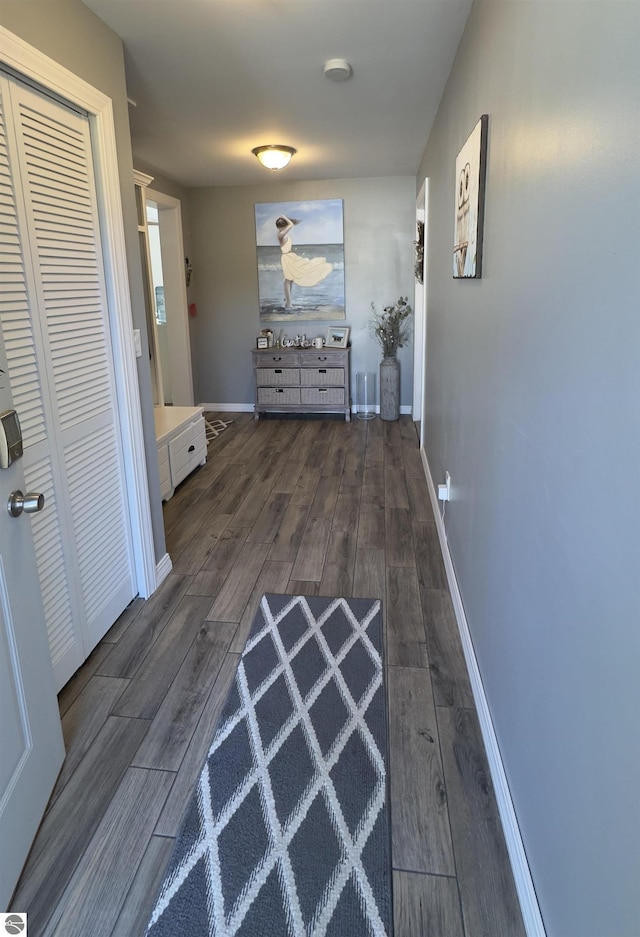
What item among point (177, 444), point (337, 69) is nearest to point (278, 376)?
point (177, 444)

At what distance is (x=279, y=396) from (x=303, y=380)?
0.32 meters

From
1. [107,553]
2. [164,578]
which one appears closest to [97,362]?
[107,553]

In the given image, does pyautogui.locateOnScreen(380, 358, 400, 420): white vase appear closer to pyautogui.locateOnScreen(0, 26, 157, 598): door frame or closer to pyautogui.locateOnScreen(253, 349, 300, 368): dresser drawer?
pyautogui.locateOnScreen(253, 349, 300, 368): dresser drawer

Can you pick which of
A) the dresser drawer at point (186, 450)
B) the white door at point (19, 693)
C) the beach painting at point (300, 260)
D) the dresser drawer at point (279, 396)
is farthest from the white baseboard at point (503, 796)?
the beach painting at point (300, 260)

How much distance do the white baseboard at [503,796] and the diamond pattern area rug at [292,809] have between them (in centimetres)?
31

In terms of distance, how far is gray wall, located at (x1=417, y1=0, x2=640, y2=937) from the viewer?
0.80m

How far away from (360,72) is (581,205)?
2403 millimetres

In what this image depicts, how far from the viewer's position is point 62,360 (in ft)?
6.58

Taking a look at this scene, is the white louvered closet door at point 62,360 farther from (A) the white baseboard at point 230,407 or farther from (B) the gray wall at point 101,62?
(A) the white baseboard at point 230,407

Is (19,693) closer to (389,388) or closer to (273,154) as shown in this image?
(273,154)

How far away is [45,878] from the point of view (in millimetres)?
1396

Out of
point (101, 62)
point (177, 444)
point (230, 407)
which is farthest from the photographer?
point (230, 407)

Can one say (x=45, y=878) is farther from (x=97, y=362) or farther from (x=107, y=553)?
(x=97, y=362)

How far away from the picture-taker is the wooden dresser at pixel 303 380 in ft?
19.2
